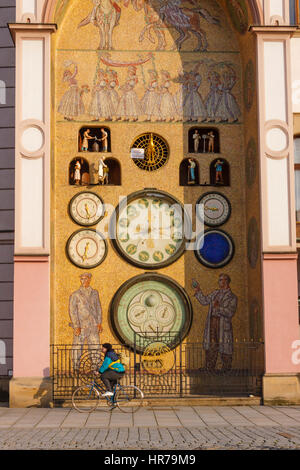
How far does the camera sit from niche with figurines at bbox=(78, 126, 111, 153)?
70.2 feet

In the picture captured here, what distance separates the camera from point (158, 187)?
70.3 ft

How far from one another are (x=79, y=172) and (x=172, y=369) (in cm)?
556

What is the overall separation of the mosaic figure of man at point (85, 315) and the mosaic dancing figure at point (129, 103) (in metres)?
4.31

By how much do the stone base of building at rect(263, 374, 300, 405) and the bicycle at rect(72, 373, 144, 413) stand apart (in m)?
2.96

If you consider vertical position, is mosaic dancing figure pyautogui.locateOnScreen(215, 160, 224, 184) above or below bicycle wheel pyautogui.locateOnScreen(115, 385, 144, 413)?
above

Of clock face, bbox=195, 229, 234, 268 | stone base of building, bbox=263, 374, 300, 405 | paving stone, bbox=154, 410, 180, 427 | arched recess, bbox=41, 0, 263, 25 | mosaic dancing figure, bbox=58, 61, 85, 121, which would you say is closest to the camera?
paving stone, bbox=154, 410, 180, 427

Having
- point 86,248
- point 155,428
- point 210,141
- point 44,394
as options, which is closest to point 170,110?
point 210,141

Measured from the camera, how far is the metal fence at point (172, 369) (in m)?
19.8

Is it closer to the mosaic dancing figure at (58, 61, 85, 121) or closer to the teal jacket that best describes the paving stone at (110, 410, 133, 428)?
the teal jacket

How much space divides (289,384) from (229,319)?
2595mm

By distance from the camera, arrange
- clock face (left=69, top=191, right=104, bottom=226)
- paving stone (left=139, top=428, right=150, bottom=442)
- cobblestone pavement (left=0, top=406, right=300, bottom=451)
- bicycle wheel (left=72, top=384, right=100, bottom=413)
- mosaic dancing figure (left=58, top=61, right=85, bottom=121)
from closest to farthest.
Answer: cobblestone pavement (left=0, top=406, right=300, bottom=451), paving stone (left=139, top=428, right=150, bottom=442), bicycle wheel (left=72, top=384, right=100, bottom=413), clock face (left=69, top=191, right=104, bottom=226), mosaic dancing figure (left=58, top=61, right=85, bottom=121)

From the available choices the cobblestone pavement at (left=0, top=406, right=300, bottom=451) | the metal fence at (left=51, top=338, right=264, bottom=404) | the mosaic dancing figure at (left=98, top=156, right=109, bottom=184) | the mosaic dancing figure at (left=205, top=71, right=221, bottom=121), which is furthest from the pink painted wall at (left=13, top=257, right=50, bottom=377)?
the mosaic dancing figure at (left=205, top=71, right=221, bottom=121)

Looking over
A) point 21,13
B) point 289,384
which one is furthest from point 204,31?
point 289,384

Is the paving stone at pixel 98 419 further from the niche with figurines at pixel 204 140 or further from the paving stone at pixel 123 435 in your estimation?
the niche with figurines at pixel 204 140
